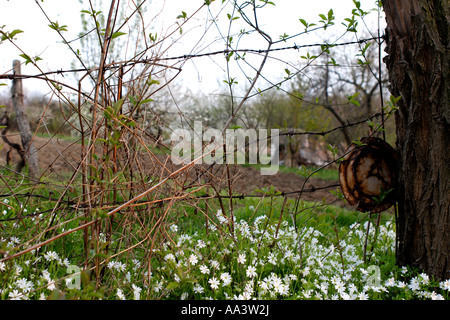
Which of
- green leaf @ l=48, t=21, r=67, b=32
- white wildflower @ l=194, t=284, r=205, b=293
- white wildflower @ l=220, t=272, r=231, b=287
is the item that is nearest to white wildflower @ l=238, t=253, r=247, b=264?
white wildflower @ l=220, t=272, r=231, b=287

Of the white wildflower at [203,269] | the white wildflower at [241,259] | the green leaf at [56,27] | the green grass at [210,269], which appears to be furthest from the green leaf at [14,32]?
the white wildflower at [241,259]

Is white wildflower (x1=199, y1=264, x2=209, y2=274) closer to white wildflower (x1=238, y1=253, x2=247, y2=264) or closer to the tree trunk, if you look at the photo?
white wildflower (x1=238, y1=253, x2=247, y2=264)

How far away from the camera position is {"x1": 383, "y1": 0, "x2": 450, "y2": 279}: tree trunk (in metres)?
2.07

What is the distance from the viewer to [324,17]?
222cm

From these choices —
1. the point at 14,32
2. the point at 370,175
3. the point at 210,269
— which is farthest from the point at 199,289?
the point at 14,32

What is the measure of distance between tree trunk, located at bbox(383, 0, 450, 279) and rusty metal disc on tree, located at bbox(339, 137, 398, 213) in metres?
0.12

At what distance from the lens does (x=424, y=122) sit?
6.98ft

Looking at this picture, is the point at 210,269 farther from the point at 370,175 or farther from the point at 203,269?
the point at 370,175

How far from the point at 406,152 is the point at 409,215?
392 millimetres

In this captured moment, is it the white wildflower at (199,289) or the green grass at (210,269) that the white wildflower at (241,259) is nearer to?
the green grass at (210,269)

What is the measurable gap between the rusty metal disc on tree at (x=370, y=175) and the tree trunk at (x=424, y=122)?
0.12 m

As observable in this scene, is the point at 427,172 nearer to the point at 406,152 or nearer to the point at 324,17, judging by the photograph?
the point at 406,152

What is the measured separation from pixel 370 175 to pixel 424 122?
446mm

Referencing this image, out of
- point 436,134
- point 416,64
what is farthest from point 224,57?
point 436,134
